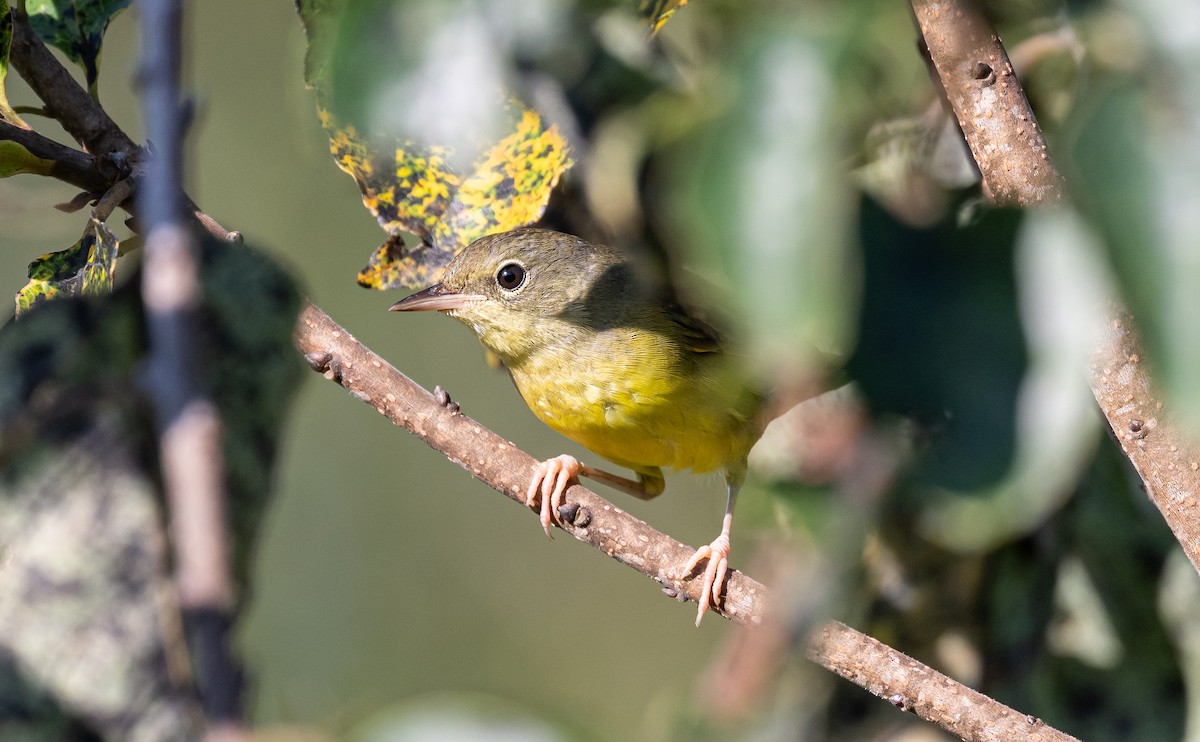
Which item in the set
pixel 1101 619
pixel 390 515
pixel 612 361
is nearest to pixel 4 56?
pixel 612 361

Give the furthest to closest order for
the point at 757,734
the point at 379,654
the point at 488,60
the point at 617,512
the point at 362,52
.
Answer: the point at 379,654 < the point at 617,512 < the point at 488,60 < the point at 362,52 < the point at 757,734

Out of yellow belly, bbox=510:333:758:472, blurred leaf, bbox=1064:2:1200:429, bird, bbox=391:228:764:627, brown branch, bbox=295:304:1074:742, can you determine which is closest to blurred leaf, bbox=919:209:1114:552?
blurred leaf, bbox=1064:2:1200:429

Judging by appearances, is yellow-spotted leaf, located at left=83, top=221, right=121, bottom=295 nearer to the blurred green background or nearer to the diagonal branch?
the diagonal branch

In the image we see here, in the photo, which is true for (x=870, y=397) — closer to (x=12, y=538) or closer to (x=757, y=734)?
(x=757, y=734)

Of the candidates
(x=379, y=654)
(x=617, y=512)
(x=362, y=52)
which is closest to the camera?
(x=362, y=52)

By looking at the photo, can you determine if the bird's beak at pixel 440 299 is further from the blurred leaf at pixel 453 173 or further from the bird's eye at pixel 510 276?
the blurred leaf at pixel 453 173

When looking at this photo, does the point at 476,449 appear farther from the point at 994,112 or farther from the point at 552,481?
the point at 994,112

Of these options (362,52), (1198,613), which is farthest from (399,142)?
(1198,613)
